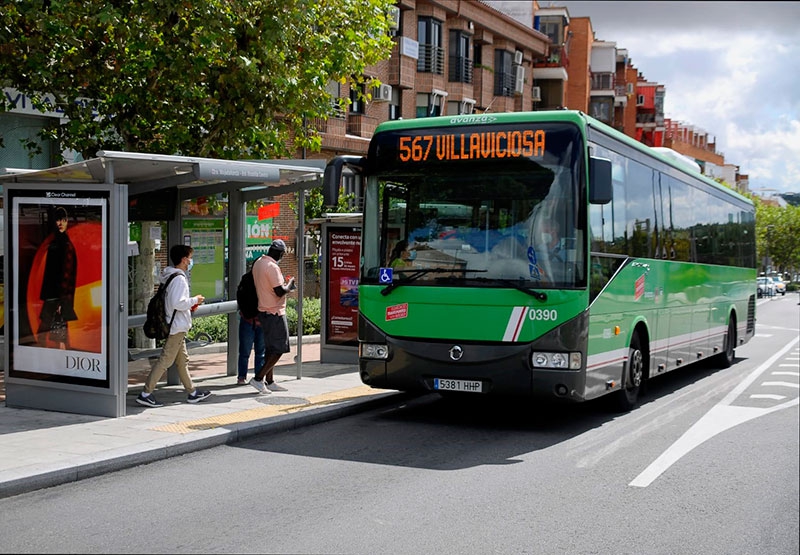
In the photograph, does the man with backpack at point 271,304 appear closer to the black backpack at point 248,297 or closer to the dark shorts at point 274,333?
the dark shorts at point 274,333

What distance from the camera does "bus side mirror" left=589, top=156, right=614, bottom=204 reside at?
30.1ft

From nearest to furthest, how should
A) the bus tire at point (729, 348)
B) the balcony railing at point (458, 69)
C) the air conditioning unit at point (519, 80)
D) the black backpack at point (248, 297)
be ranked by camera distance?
the black backpack at point (248, 297) < the bus tire at point (729, 348) < the balcony railing at point (458, 69) < the air conditioning unit at point (519, 80)

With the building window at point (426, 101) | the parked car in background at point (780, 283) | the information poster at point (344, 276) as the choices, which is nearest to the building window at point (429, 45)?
the building window at point (426, 101)

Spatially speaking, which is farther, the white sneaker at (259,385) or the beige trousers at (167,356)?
the white sneaker at (259,385)

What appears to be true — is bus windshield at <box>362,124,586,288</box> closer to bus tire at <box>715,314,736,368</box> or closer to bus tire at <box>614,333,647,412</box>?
bus tire at <box>614,333,647,412</box>

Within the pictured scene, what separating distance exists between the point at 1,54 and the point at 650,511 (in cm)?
1120

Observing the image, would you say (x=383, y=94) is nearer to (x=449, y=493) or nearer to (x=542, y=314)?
(x=542, y=314)

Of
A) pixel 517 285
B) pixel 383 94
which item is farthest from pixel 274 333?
pixel 383 94

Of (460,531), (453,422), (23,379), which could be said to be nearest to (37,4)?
(23,379)

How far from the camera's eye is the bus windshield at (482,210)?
9203 millimetres

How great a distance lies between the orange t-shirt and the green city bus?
169 cm

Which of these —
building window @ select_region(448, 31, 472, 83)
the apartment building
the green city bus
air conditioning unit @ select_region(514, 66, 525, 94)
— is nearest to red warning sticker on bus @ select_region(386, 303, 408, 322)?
the green city bus

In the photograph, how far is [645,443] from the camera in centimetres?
899

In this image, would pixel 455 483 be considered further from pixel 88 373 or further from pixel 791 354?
pixel 791 354
